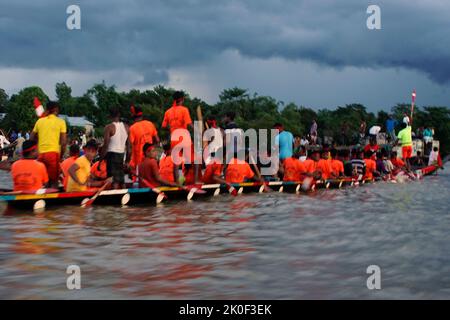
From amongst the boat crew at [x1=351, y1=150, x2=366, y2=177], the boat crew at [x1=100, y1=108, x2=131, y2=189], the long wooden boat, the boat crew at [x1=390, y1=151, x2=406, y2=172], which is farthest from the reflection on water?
the boat crew at [x1=390, y1=151, x2=406, y2=172]

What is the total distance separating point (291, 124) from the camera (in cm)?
8481

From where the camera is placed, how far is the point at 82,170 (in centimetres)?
1024

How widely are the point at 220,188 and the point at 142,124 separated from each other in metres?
2.52

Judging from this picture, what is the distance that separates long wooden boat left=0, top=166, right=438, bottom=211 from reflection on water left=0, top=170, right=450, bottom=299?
248 mm

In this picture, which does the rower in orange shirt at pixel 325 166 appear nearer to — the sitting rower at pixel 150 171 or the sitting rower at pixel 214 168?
the sitting rower at pixel 214 168

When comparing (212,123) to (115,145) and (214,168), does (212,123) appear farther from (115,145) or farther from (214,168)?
(115,145)

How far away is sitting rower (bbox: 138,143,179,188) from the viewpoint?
36.3ft

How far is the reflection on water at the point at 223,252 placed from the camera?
4879mm

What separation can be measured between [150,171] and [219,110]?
6676cm

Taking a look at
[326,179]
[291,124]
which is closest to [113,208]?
[326,179]
